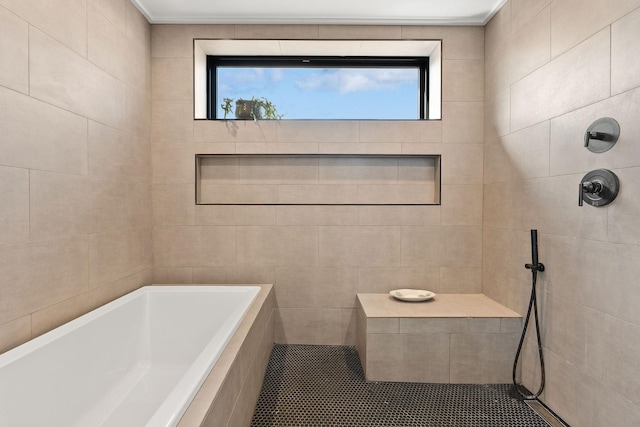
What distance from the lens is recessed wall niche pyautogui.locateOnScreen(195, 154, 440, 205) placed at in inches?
110

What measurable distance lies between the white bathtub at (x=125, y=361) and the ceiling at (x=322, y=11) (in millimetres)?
1939

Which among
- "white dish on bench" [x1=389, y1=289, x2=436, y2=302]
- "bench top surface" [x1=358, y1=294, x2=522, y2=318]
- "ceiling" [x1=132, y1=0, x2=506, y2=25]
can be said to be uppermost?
"ceiling" [x1=132, y1=0, x2=506, y2=25]

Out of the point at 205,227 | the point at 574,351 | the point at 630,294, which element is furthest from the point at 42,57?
the point at 574,351

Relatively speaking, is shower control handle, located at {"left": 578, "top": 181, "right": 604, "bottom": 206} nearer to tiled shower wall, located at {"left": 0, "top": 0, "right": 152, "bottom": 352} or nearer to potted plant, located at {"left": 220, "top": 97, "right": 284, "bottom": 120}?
potted plant, located at {"left": 220, "top": 97, "right": 284, "bottom": 120}

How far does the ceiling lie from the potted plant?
56 centimetres

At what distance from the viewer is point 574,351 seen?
1722 millimetres

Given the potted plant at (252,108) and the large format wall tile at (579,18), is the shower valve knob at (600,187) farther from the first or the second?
the potted plant at (252,108)

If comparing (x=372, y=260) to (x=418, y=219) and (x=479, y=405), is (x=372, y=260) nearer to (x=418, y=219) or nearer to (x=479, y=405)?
(x=418, y=219)

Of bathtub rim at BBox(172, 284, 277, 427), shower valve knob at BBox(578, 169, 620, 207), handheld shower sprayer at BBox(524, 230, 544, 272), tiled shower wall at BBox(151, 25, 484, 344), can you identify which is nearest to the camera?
bathtub rim at BBox(172, 284, 277, 427)

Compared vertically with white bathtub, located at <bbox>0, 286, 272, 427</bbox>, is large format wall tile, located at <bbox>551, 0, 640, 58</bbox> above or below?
above

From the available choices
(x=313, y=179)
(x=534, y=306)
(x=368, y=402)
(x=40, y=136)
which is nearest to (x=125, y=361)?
(x=40, y=136)

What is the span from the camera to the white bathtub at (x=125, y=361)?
4.16 ft

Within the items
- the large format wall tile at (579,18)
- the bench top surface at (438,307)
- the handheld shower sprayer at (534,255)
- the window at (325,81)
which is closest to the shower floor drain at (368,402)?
the bench top surface at (438,307)

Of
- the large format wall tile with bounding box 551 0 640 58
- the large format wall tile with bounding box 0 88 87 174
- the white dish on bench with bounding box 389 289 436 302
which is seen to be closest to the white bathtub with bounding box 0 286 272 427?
the large format wall tile with bounding box 0 88 87 174
